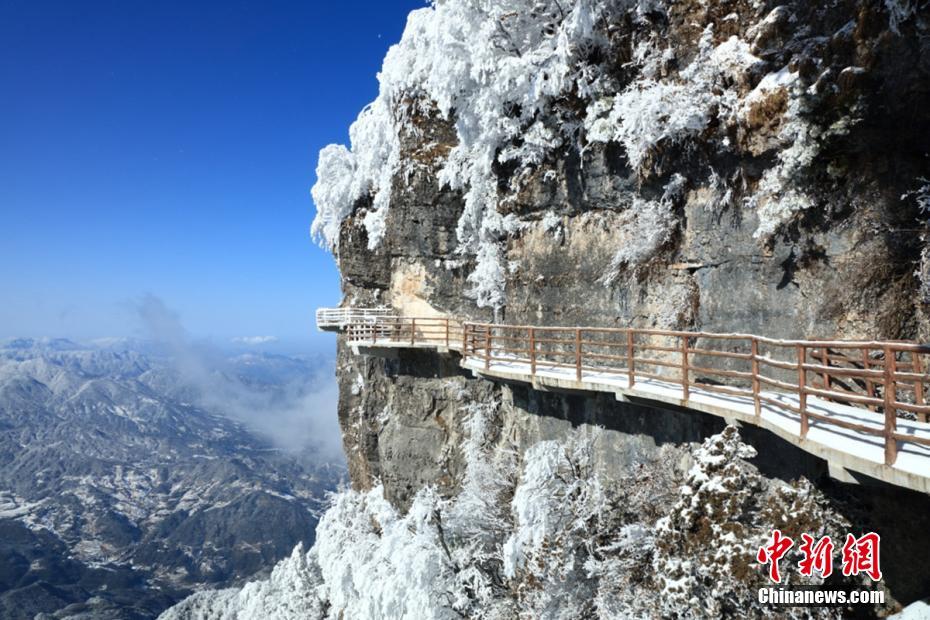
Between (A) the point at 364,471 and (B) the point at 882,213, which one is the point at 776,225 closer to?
(B) the point at 882,213

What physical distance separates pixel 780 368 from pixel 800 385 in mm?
2648

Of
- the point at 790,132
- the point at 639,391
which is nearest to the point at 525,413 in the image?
the point at 639,391

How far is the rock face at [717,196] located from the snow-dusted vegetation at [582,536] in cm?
62

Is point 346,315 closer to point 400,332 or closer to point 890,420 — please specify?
point 400,332

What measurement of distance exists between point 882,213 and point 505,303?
11632 mm

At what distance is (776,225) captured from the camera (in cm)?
1066

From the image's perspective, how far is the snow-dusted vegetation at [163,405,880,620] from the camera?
326 inches

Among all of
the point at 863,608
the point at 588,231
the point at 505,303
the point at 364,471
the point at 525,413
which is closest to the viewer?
the point at 863,608

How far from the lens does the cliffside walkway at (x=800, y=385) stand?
18.5ft

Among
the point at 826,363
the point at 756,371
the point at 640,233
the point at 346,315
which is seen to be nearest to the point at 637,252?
the point at 640,233

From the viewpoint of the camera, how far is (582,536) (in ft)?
38.4

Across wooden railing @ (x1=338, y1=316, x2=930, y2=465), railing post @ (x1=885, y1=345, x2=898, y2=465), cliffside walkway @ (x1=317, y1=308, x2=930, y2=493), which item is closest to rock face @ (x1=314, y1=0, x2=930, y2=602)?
wooden railing @ (x1=338, y1=316, x2=930, y2=465)

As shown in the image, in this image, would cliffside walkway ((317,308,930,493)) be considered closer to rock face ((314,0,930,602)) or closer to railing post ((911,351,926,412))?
railing post ((911,351,926,412))

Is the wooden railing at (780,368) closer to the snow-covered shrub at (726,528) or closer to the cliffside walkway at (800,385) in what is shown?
the cliffside walkway at (800,385)
